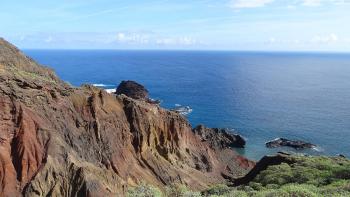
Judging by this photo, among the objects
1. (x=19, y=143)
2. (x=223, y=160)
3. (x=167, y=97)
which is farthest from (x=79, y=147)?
(x=167, y=97)

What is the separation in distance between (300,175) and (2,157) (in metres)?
39.6

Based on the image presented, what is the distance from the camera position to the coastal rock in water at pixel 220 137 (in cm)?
11144

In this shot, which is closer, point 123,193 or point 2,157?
point 2,157

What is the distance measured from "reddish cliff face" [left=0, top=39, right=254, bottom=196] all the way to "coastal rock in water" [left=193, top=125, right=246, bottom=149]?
41.8 ft

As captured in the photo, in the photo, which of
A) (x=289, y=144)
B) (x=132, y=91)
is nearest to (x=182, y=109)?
(x=132, y=91)

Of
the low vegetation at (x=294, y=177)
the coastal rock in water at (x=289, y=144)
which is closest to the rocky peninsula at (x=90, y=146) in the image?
the low vegetation at (x=294, y=177)

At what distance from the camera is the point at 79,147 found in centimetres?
5694

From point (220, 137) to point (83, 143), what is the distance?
207 ft

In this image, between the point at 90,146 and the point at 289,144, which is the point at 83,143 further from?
the point at 289,144

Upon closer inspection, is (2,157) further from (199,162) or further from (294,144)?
(294,144)

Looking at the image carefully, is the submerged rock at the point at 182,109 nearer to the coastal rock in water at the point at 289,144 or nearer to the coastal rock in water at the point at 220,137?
the coastal rock in water at the point at 220,137

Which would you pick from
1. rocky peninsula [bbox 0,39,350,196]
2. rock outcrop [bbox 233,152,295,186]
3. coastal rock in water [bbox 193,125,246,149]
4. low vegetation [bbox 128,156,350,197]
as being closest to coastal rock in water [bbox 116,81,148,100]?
coastal rock in water [bbox 193,125,246,149]

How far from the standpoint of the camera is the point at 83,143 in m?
58.9

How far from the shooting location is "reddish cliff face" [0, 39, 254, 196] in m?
47.1
